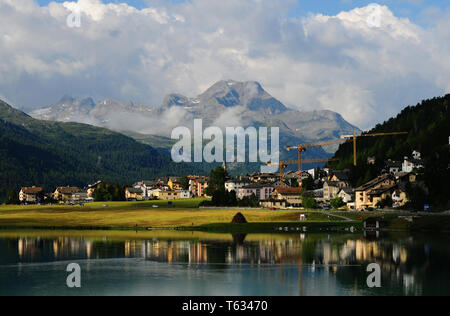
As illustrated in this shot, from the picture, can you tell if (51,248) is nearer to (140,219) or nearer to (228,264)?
(228,264)

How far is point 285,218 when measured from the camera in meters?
138

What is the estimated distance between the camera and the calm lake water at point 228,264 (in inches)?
2215

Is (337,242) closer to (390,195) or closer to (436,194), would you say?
(436,194)

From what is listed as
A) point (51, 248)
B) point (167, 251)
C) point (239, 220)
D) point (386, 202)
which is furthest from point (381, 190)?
point (51, 248)

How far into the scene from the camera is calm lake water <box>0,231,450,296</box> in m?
56.2

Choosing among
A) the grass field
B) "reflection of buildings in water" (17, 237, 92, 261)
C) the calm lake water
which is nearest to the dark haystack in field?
the grass field

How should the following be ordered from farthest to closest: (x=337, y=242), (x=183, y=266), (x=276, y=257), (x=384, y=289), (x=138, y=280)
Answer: (x=337, y=242)
(x=276, y=257)
(x=183, y=266)
(x=138, y=280)
(x=384, y=289)

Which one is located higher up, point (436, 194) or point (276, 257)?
point (436, 194)

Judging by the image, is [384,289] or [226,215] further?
[226,215]

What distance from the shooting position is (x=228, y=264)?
72.7 m

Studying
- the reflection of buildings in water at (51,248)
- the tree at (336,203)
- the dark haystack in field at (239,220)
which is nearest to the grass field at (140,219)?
the dark haystack in field at (239,220)
